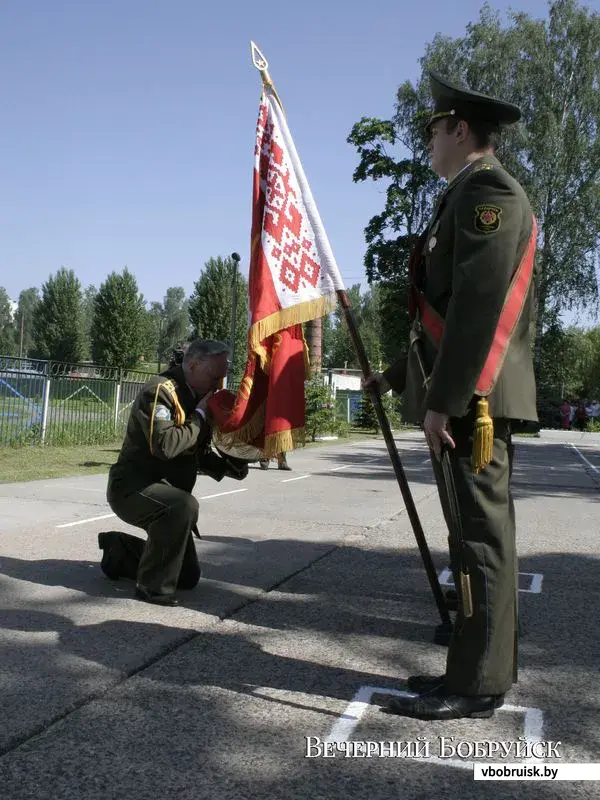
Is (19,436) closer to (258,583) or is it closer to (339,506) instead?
(339,506)

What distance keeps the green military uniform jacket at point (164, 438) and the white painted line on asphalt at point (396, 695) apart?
1.77 m

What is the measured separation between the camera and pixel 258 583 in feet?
17.1

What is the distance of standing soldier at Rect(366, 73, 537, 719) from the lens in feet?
9.61

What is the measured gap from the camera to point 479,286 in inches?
114

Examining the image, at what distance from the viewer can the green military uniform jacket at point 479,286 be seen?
292 centimetres

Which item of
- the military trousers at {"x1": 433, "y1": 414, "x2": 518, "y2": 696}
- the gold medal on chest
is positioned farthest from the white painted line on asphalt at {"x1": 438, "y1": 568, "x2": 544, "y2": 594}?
the gold medal on chest

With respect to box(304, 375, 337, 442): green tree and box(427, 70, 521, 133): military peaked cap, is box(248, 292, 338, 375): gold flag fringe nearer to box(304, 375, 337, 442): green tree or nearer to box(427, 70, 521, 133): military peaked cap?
box(427, 70, 521, 133): military peaked cap

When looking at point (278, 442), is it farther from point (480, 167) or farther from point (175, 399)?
point (480, 167)

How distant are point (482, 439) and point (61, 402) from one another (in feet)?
51.0

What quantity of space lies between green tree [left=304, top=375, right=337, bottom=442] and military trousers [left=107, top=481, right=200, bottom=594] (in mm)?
19552

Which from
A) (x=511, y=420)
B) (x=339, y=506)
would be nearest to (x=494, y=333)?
(x=511, y=420)

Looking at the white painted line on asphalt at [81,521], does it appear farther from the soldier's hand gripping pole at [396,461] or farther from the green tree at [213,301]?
the green tree at [213,301]

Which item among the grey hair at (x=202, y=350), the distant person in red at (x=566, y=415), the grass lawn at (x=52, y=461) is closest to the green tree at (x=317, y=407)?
the grass lawn at (x=52, y=461)

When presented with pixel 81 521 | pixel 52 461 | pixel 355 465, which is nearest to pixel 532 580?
pixel 81 521
